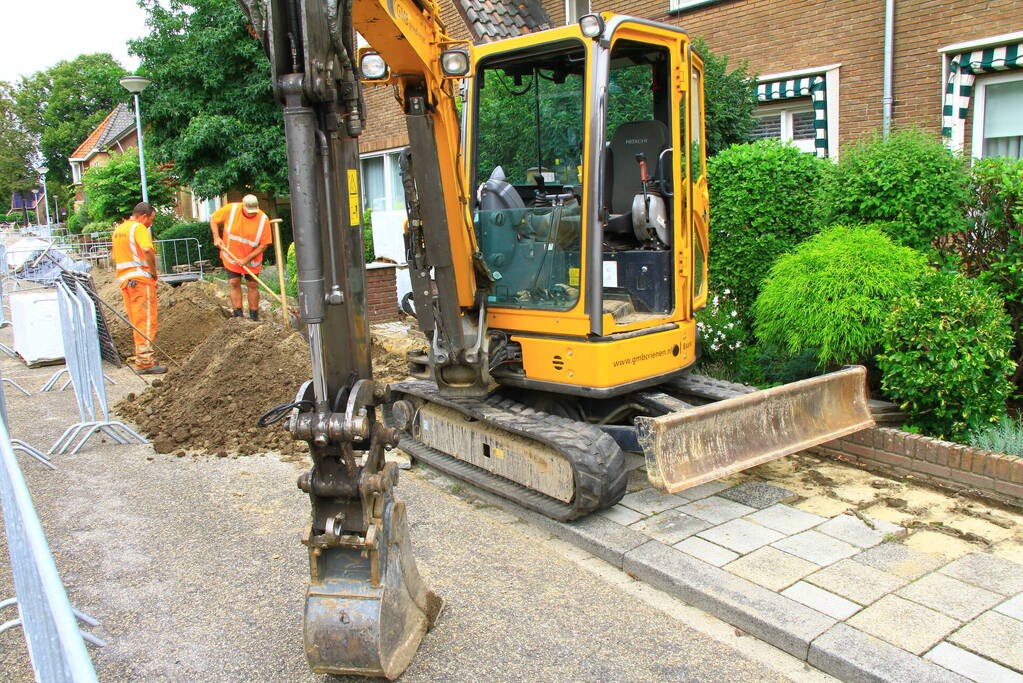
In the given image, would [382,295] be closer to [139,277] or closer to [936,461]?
[139,277]

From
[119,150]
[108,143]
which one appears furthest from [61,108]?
[119,150]

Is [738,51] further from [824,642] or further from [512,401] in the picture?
[824,642]

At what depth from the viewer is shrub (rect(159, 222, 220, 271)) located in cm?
2142

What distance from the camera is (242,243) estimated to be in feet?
37.1

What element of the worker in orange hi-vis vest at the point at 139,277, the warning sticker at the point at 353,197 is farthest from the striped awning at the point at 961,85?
the worker in orange hi-vis vest at the point at 139,277

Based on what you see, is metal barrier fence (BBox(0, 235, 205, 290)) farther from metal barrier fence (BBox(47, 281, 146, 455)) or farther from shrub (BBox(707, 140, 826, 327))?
shrub (BBox(707, 140, 826, 327))

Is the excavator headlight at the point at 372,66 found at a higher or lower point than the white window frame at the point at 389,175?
lower

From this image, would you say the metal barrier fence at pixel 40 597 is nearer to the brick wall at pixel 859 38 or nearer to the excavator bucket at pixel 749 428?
the excavator bucket at pixel 749 428

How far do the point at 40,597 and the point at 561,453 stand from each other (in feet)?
9.68

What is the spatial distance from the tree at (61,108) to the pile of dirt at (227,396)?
7350 cm

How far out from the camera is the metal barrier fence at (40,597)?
1450 mm

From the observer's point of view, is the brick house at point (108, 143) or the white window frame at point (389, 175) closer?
the white window frame at point (389, 175)

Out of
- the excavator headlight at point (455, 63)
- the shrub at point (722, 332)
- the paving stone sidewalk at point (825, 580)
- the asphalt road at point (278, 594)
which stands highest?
the excavator headlight at point (455, 63)

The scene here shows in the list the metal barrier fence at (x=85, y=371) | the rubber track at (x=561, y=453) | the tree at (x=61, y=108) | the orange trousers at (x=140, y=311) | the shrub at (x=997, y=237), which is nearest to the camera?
the rubber track at (x=561, y=453)
